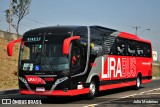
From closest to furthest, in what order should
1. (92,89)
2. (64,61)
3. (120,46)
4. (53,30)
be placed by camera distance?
(64,61), (53,30), (92,89), (120,46)

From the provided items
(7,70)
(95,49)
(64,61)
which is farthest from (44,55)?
(7,70)

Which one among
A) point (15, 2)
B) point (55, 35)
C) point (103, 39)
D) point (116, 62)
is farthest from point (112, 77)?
point (15, 2)

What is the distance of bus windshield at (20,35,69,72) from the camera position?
48.2ft

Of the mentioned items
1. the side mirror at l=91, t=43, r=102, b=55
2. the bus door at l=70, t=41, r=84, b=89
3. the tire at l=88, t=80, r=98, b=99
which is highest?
the side mirror at l=91, t=43, r=102, b=55

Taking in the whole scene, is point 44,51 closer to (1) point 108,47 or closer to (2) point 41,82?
(2) point 41,82

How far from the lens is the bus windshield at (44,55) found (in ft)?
48.2

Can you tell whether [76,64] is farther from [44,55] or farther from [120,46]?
[120,46]

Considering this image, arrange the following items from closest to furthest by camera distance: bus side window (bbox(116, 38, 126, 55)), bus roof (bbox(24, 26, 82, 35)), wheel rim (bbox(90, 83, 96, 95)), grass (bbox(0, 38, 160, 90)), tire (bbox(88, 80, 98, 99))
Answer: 1. bus roof (bbox(24, 26, 82, 35))
2. tire (bbox(88, 80, 98, 99))
3. wheel rim (bbox(90, 83, 96, 95))
4. bus side window (bbox(116, 38, 126, 55))
5. grass (bbox(0, 38, 160, 90))

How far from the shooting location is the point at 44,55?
49.1 ft

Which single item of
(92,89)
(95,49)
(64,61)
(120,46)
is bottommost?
(92,89)

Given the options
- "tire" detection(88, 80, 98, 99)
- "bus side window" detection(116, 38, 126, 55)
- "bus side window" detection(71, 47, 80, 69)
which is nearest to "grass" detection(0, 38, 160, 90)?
"bus side window" detection(116, 38, 126, 55)

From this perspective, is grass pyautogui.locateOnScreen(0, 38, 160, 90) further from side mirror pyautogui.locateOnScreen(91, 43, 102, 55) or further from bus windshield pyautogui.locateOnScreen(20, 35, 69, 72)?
bus windshield pyautogui.locateOnScreen(20, 35, 69, 72)

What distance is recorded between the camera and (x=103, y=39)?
715 inches

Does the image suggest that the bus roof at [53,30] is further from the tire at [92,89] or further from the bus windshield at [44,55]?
the tire at [92,89]
